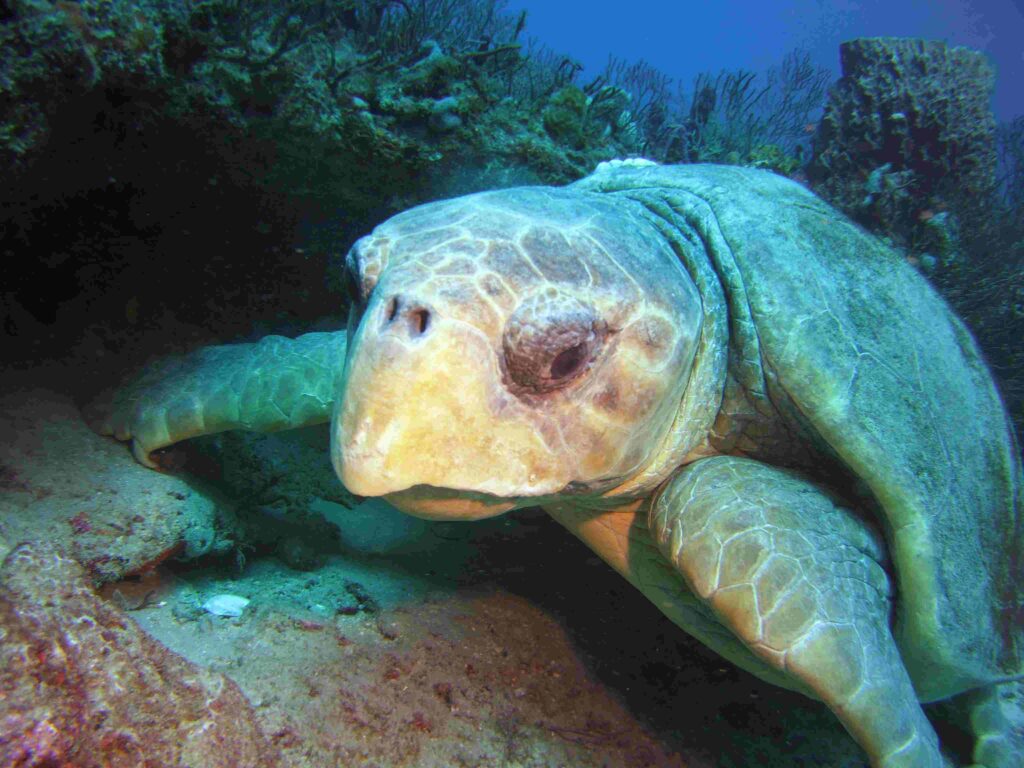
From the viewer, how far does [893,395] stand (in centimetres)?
223

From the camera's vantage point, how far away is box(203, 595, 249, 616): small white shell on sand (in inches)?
84.0

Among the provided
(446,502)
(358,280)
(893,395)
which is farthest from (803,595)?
(358,280)

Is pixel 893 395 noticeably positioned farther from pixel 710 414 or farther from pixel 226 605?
pixel 226 605

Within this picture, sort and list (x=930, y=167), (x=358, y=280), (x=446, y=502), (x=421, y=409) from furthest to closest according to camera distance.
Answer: (x=930, y=167)
(x=358, y=280)
(x=446, y=502)
(x=421, y=409)

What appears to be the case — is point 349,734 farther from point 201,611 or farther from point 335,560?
point 335,560

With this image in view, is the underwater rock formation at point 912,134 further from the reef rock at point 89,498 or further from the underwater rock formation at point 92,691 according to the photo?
the underwater rock formation at point 92,691

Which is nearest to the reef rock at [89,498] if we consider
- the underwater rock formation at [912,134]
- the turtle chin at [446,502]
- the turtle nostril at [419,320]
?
the turtle chin at [446,502]

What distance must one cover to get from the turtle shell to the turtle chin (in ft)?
4.15

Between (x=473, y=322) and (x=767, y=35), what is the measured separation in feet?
345

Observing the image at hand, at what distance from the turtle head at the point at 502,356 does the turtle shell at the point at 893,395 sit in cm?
54

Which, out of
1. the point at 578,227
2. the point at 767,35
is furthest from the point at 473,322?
the point at 767,35

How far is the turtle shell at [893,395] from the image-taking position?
2.08 m

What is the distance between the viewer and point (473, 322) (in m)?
1.43

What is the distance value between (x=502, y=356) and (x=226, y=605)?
1632 millimetres
